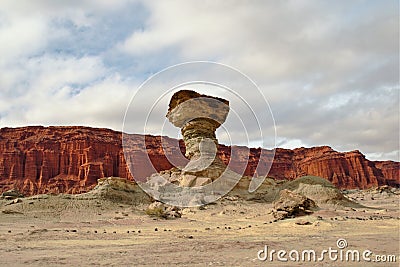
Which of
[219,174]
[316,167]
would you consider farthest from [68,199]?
[316,167]

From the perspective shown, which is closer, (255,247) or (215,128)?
Answer: (255,247)

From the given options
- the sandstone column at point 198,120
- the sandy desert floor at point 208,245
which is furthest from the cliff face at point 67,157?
the sandy desert floor at point 208,245

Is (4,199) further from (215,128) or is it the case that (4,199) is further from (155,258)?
(155,258)

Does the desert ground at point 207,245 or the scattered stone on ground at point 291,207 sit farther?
the scattered stone on ground at point 291,207

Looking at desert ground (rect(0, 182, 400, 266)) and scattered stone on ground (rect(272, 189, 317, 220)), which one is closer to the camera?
desert ground (rect(0, 182, 400, 266))

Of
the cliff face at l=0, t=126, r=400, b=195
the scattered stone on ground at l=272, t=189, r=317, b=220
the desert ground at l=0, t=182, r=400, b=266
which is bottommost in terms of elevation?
the desert ground at l=0, t=182, r=400, b=266

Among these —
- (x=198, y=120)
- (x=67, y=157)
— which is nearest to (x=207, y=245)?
(x=198, y=120)

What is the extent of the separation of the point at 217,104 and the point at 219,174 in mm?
10113

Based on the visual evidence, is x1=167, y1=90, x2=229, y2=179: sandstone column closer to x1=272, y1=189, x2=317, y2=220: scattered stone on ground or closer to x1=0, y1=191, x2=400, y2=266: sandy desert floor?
x1=272, y1=189, x2=317, y2=220: scattered stone on ground

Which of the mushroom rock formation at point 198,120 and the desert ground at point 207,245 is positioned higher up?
the mushroom rock formation at point 198,120

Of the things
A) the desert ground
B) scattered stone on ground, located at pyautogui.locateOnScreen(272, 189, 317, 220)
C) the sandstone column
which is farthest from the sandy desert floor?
the sandstone column

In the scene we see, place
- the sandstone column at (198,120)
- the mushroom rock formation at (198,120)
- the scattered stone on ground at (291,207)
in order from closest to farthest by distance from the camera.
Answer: the scattered stone on ground at (291,207), the mushroom rock formation at (198,120), the sandstone column at (198,120)

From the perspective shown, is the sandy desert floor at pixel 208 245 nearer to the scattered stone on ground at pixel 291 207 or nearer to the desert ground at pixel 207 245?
the desert ground at pixel 207 245

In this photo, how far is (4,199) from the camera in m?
27.0
